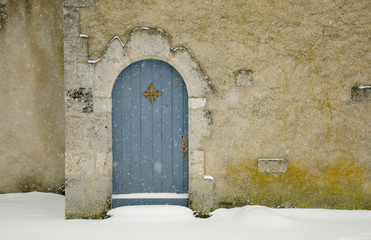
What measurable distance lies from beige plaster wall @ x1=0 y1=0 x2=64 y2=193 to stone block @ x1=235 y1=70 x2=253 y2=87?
3.01 metres

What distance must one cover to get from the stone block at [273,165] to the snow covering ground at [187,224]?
20.2 inches

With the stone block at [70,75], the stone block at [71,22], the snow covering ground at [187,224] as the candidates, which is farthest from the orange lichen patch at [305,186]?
the stone block at [71,22]

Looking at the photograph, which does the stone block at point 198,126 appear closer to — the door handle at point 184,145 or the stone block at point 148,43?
the door handle at point 184,145

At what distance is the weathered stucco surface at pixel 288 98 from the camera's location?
12.6 ft

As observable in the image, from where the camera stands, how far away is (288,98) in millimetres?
3883

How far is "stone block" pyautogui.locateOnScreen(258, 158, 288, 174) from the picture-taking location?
386 cm

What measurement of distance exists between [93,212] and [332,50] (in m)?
3.94

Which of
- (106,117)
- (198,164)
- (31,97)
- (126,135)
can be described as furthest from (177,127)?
(31,97)

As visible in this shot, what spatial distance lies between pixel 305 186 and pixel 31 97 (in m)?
4.60

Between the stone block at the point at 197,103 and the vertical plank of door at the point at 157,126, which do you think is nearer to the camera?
the stone block at the point at 197,103

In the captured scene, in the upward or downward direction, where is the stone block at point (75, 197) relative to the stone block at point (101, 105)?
downward

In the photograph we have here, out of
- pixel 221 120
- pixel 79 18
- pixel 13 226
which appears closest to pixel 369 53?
pixel 221 120

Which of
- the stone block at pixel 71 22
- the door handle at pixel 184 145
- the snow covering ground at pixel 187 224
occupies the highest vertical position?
the stone block at pixel 71 22

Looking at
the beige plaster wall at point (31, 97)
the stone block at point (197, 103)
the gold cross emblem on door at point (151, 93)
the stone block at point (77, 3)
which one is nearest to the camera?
the stone block at point (77, 3)
